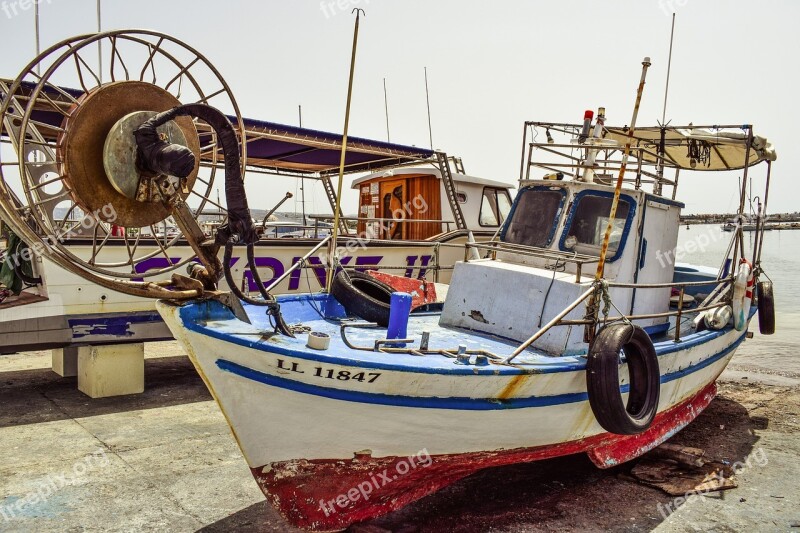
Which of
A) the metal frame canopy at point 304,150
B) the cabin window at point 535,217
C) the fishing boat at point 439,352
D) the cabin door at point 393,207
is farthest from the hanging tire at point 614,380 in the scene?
the cabin door at point 393,207

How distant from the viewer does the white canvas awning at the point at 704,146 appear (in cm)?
800

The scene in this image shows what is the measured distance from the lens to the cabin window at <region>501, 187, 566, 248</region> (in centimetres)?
706

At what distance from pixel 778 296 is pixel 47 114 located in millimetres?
29793

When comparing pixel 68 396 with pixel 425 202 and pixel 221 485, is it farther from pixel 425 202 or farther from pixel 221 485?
pixel 425 202

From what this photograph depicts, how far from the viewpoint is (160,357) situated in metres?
11.1

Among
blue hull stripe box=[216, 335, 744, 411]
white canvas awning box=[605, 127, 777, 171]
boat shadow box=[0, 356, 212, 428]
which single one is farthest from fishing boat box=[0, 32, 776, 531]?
boat shadow box=[0, 356, 212, 428]

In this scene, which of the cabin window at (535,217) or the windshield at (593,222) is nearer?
the windshield at (593,222)

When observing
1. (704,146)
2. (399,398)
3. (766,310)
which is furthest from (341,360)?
(766,310)

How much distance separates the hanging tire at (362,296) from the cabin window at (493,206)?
7837 millimetres

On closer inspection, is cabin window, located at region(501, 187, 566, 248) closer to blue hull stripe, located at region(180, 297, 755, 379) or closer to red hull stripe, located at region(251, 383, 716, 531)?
blue hull stripe, located at region(180, 297, 755, 379)

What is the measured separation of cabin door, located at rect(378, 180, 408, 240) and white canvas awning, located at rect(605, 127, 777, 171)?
17.6ft

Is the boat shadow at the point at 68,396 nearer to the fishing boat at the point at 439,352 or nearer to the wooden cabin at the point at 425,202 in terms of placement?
the fishing boat at the point at 439,352

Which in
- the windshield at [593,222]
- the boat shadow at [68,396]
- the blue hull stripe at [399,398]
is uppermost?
the windshield at [593,222]

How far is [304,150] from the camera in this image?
37.6ft
